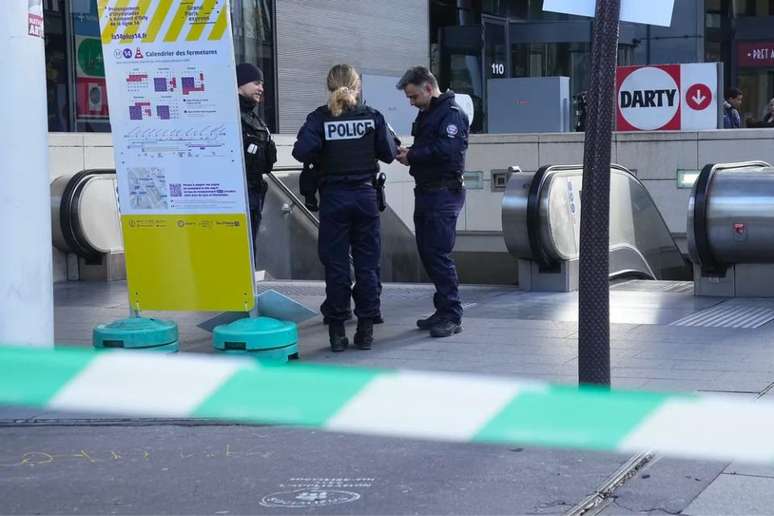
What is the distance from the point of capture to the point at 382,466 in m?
5.47

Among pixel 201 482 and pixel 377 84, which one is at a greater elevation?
pixel 377 84

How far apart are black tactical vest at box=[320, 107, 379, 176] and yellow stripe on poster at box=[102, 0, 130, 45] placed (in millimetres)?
1371

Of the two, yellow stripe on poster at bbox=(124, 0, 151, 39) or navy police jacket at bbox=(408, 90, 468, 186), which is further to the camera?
navy police jacket at bbox=(408, 90, 468, 186)

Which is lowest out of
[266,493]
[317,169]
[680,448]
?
[266,493]

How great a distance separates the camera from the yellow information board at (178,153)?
759 cm

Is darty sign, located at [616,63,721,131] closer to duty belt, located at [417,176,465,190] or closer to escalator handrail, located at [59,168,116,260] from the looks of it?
escalator handrail, located at [59,168,116,260]

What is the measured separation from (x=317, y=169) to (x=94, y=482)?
322 cm

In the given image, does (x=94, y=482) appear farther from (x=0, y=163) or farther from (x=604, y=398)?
(x=604, y=398)

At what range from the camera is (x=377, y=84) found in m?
22.2

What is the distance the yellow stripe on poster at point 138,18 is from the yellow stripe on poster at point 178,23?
0.19 m

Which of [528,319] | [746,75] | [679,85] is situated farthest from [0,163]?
[746,75]

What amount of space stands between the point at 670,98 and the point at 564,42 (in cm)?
1363

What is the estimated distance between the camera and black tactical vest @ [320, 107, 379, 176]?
7.93m

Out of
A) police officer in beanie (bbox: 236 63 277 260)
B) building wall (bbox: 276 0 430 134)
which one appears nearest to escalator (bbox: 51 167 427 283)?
police officer in beanie (bbox: 236 63 277 260)
